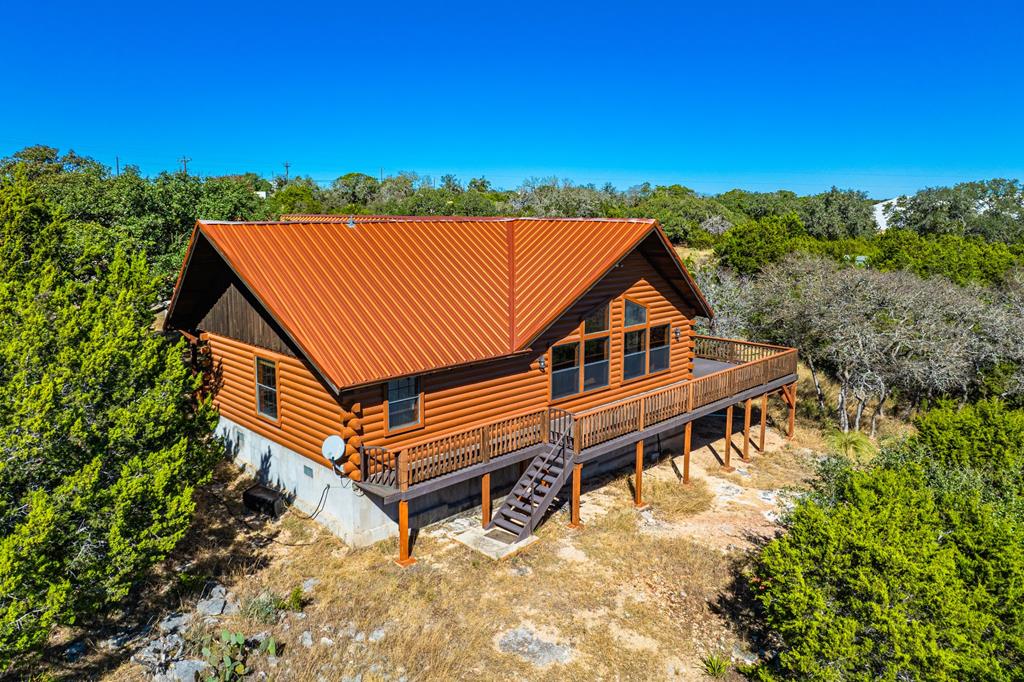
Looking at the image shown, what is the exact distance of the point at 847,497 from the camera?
10.9m

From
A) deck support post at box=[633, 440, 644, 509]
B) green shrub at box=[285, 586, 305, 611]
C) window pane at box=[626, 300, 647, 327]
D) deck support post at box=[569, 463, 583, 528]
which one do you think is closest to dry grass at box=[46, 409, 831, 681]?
green shrub at box=[285, 586, 305, 611]

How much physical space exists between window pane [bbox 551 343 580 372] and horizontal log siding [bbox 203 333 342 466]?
5.69 meters

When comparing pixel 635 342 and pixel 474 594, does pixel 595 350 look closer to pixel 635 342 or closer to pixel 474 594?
pixel 635 342

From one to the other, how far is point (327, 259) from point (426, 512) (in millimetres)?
6015

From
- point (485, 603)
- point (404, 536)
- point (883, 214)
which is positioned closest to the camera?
point (485, 603)

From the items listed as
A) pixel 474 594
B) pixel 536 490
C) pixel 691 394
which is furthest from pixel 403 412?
pixel 691 394

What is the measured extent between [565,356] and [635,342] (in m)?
2.72

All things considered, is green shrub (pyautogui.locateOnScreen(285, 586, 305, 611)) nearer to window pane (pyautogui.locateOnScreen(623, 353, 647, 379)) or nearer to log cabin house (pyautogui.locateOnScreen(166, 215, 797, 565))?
log cabin house (pyautogui.locateOnScreen(166, 215, 797, 565))

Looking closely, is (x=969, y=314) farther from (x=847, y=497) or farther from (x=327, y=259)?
(x=327, y=259)

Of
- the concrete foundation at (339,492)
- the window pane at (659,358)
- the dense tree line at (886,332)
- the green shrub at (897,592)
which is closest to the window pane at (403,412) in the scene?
the concrete foundation at (339,492)

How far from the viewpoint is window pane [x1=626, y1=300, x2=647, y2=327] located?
18341 millimetres

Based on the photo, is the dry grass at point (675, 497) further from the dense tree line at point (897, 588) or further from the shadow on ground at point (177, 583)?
the shadow on ground at point (177, 583)

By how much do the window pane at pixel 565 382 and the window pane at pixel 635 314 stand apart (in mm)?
2257

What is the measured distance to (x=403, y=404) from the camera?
14.1 meters
